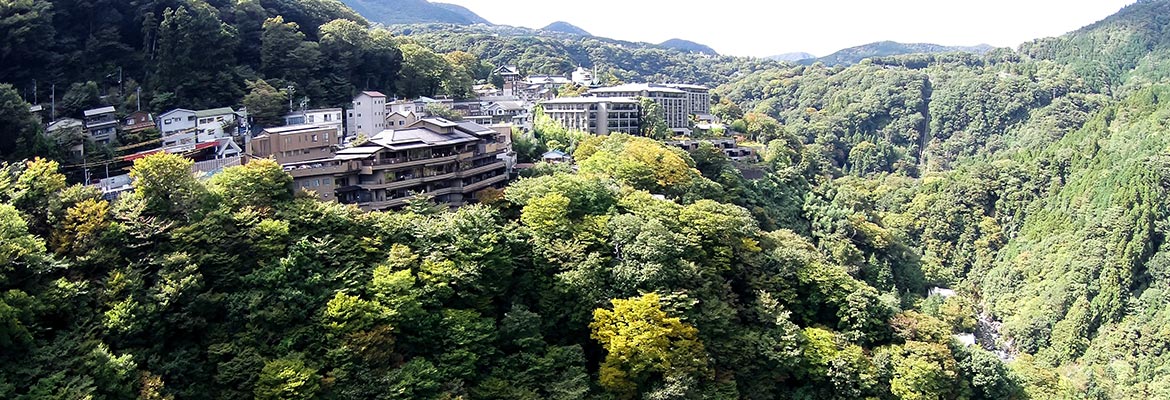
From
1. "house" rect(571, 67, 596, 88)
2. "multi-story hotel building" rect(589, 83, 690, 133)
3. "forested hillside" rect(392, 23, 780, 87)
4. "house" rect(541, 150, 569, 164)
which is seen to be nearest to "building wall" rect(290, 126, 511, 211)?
"house" rect(541, 150, 569, 164)

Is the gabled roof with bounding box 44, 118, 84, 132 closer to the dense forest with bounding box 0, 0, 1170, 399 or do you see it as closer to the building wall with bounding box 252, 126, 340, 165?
the dense forest with bounding box 0, 0, 1170, 399

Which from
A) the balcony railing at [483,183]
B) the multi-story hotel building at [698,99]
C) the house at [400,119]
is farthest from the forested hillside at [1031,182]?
the house at [400,119]

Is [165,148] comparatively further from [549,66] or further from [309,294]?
[549,66]

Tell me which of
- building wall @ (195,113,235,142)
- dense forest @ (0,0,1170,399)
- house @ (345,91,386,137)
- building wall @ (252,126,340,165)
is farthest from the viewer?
house @ (345,91,386,137)

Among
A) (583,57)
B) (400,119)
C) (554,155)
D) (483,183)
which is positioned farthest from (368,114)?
(583,57)

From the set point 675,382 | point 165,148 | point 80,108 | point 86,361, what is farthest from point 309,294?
point 80,108
